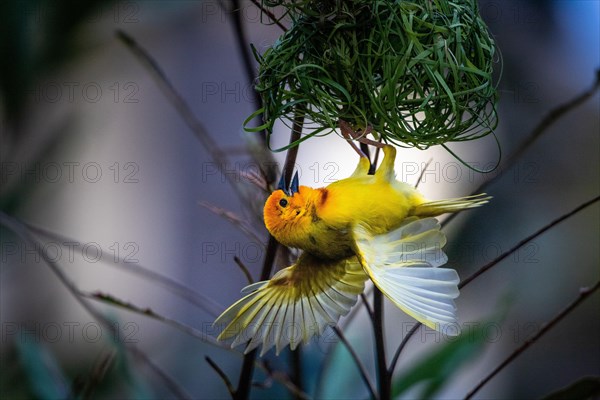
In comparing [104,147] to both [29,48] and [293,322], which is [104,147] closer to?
[29,48]

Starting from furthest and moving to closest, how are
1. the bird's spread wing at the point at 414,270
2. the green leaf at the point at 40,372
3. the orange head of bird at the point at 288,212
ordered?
the green leaf at the point at 40,372 < the orange head of bird at the point at 288,212 < the bird's spread wing at the point at 414,270

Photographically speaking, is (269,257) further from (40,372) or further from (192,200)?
(192,200)

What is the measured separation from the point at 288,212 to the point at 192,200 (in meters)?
2.16

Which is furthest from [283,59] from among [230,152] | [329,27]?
[230,152]

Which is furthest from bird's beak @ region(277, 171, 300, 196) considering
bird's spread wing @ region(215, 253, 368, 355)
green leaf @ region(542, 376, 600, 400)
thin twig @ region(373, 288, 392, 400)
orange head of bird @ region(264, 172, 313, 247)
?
green leaf @ region(542, 376, 600, 400)

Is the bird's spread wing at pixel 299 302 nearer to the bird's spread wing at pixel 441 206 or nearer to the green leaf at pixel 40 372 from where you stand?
the bird's spread wing at pixel 441 206

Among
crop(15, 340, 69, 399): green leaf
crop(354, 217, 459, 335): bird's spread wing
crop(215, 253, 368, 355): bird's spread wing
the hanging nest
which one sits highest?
the hanging nest

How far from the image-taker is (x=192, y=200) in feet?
10.0

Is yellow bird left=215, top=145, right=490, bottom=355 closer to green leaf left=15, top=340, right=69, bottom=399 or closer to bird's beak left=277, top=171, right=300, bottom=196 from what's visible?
bird's beak left=277, top=171, right=300, bottom=196

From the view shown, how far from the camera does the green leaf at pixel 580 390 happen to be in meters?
1.11

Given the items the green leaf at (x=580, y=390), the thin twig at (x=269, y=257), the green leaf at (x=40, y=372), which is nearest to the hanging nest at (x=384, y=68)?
the thin twig at (x=269, y=257)

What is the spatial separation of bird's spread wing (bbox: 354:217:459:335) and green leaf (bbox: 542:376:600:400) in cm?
39

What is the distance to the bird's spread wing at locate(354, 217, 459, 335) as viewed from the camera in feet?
2.66

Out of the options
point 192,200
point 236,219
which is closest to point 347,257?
point 236,219
